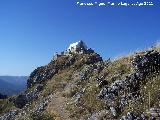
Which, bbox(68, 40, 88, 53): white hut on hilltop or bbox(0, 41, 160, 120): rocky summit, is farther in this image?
bbox(68, 40, 88, 53): white hut on hilltop

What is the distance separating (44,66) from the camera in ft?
200

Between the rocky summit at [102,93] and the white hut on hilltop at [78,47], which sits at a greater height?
the white hut on hilltop at [78,47]

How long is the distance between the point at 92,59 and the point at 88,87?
621 inches

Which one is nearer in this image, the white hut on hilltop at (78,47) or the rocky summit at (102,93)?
the rocky summit at (102,93)

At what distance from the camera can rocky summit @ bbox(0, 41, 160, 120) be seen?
29.1m

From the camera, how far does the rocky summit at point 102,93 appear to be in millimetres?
29062

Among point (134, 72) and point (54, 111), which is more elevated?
point (134, 72)

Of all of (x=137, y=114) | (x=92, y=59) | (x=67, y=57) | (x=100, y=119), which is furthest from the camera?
(x=67, y=57)

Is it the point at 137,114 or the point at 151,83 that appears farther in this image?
the point at 151,83

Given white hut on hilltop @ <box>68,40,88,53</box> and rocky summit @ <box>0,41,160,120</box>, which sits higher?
white hut on hilltop @ <box>68,40,88,53</box>

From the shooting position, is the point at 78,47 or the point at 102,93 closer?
the point at 102,93

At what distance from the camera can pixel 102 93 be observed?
3381 centimetres

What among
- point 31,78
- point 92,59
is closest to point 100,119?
point 92,59

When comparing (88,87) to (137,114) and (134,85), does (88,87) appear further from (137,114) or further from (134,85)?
(137,114)
